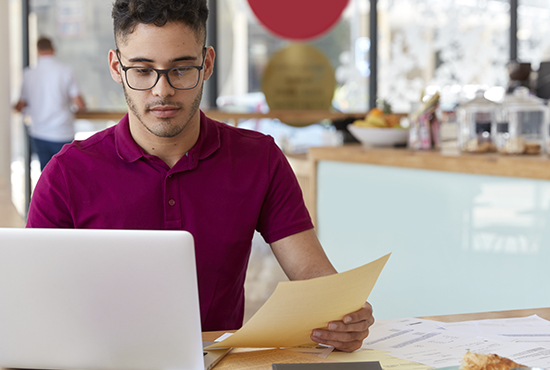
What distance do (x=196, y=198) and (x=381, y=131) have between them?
63.8 inches

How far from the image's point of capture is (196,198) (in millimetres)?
1323

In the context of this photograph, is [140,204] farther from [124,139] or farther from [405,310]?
[405,310]

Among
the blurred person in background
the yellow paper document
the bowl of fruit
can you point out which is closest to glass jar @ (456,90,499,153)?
the bowl of fruit

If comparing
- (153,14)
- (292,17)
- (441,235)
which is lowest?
(441,235)

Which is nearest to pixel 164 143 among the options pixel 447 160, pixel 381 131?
pixel 447 160

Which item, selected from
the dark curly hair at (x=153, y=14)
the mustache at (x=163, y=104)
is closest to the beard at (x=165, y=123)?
the mustache at (x=163, y=104)

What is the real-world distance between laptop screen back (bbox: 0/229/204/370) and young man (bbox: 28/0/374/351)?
44 cm

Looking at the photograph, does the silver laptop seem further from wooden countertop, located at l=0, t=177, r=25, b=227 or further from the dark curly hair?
wooden countertop, located at l=0, t=177, r=25, b=227

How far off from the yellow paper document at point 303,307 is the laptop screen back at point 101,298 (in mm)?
113

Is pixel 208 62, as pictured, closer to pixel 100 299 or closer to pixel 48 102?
pixel 100 299

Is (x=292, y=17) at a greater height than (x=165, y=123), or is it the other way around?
(x=292, y=17)

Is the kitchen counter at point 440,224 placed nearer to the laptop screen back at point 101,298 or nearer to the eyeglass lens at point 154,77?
the eyeglass lens at point 154,77

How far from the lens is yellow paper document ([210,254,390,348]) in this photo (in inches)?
35.8

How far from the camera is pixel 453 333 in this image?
109 centimetres
